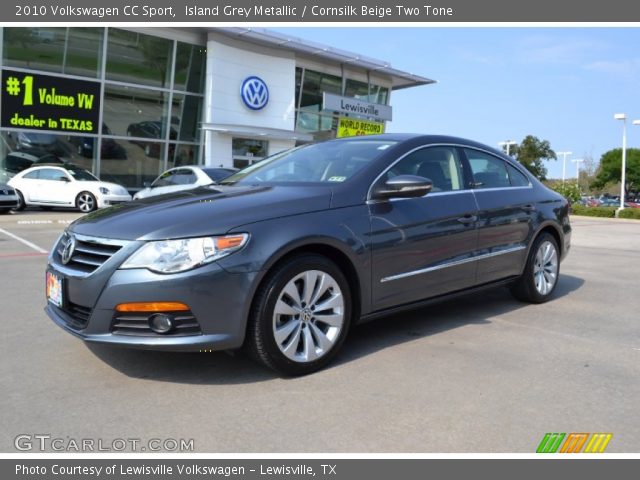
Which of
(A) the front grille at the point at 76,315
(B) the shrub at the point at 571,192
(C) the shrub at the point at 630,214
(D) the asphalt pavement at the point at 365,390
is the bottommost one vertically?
(D) the asphalt pavement at the point at 365,390

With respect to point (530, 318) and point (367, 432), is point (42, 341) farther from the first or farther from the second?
point (530, 318)

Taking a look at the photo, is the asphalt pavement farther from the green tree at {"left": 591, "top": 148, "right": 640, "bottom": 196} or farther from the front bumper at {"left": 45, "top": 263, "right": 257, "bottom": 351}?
the green tree at {"left": 591, "top": 148, "right": 640, "bottom": 196}

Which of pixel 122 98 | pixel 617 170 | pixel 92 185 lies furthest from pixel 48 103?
pixel 617 170

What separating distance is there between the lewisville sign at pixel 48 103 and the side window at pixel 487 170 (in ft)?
56.5

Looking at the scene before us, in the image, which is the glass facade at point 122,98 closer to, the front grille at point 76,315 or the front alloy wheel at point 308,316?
the front grille at point 76,315

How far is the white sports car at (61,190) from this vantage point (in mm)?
16516

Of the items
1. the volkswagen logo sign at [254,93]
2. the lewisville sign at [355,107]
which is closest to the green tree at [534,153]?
the lewisville sign at [355,107]

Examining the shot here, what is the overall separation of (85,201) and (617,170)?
77.0 meters

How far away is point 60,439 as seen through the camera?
272cm

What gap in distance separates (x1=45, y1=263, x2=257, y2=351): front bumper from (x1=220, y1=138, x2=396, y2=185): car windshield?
1.16 metres

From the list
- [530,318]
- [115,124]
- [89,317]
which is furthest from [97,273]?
[115,124]

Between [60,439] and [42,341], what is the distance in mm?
1687

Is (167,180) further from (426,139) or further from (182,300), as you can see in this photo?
(182,300)

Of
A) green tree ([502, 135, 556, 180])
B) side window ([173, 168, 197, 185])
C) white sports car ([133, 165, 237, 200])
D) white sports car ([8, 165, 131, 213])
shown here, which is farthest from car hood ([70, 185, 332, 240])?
green tree ([502, 135, 556, 180])
